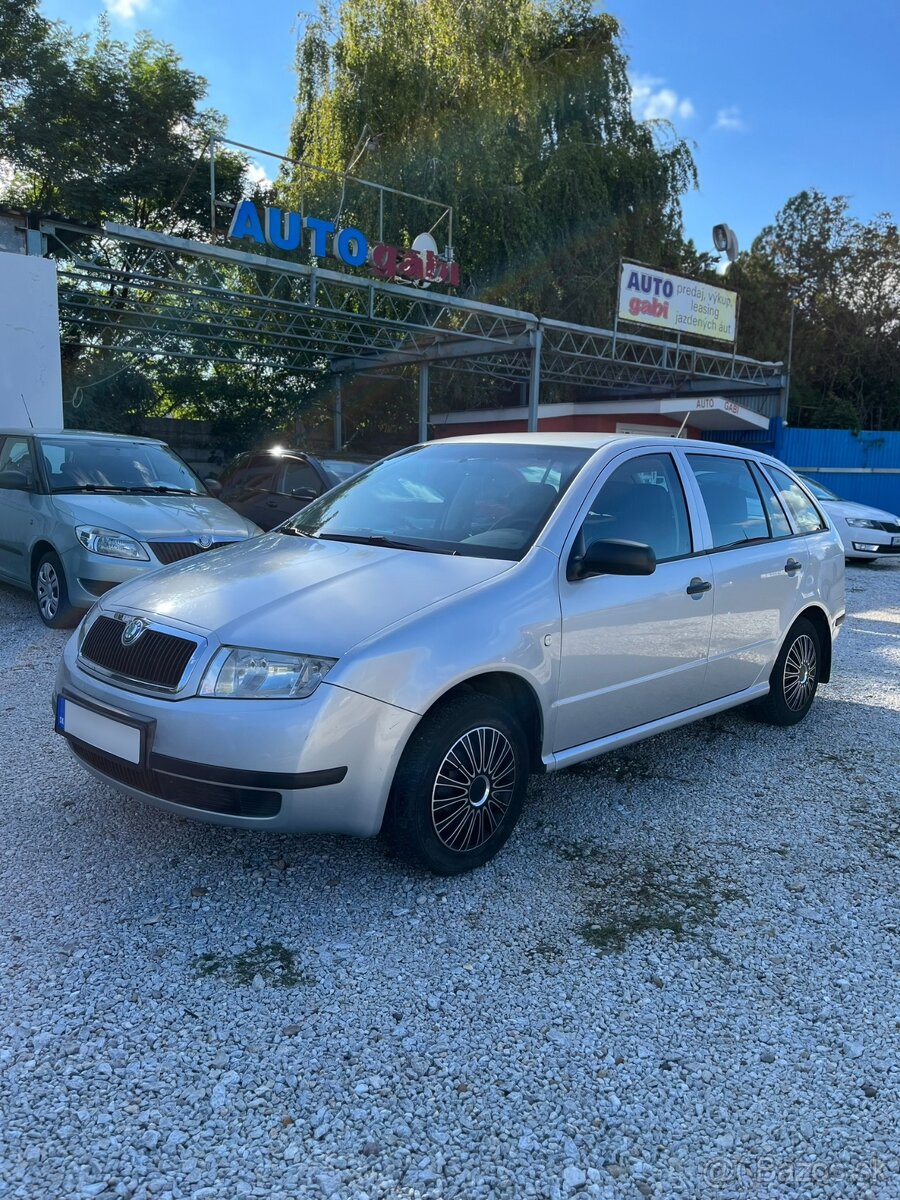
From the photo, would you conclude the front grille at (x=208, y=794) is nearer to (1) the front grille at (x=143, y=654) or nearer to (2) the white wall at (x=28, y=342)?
(1) the front grille at (x=143, y=654)

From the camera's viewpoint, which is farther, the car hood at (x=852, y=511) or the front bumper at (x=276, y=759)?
the car hood at (x=852, y=511)

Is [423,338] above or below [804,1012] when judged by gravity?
above

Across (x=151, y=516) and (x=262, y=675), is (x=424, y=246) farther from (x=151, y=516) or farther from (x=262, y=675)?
(x=262, y=675)

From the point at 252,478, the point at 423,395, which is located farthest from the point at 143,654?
the point at 423,395

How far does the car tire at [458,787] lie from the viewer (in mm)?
3025

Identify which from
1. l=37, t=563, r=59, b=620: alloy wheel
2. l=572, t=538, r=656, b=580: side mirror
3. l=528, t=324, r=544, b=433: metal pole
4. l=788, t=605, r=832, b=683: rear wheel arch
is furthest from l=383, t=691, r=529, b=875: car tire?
l=528, t=324, r=544, b=433: metal pole

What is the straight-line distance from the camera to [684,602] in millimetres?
Answer: 4078

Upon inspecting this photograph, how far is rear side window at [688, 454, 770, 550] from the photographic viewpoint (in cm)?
450

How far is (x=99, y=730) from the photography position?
10.3ft

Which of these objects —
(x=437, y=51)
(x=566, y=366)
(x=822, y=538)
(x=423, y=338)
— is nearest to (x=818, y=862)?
(x=822, y=538)

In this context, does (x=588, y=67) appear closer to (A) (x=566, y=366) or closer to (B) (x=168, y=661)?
(A) (x=566, y=366)

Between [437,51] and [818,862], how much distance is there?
2087 cm

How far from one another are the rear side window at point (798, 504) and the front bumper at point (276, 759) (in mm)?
3284

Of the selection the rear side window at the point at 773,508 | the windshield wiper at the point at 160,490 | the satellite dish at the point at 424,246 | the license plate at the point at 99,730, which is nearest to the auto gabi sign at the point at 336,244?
the satellite dish at the point at 424,246
